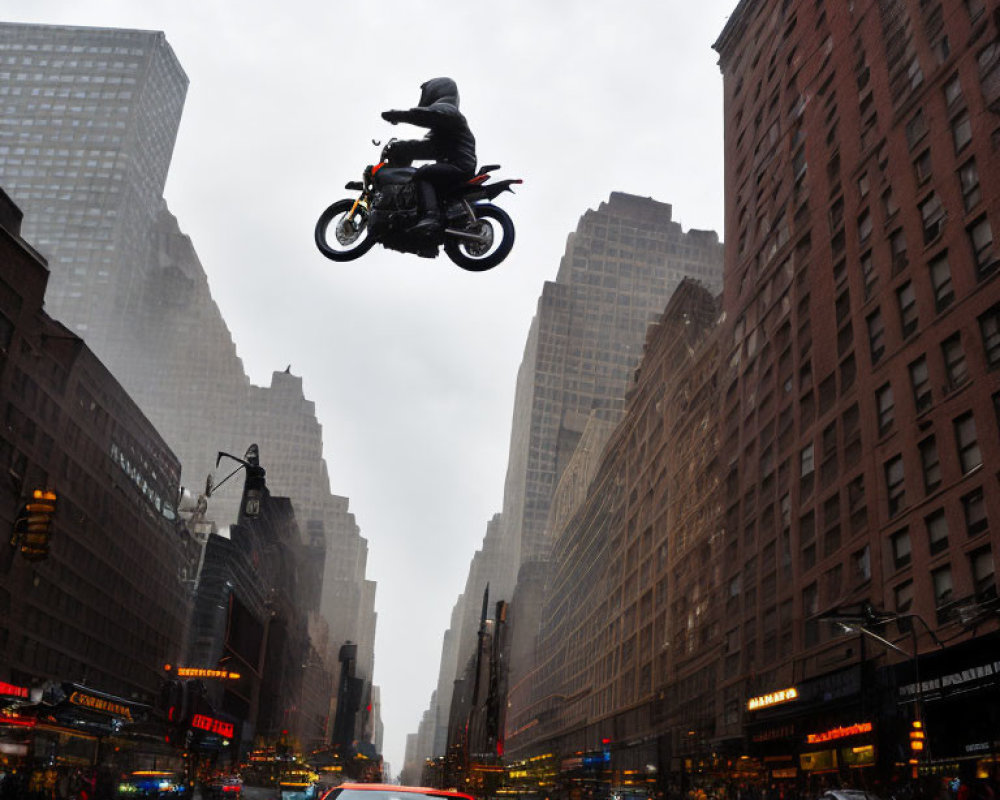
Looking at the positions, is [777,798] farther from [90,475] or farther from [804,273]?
[90,475]

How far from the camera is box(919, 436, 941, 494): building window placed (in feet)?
133

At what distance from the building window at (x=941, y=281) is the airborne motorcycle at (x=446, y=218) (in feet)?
110

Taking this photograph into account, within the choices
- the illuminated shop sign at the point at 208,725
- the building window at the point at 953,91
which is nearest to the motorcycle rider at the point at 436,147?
the building window at the point at 953,91

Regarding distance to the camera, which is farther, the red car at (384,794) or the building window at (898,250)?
the building window at (898,250)

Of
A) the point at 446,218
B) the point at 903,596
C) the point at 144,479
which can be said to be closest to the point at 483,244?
the point at 446,218

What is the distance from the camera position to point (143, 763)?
8212 cm

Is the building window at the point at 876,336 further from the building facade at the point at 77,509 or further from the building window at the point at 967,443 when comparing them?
the building facade at the point at 77,509

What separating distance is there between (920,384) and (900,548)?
24.1 ft

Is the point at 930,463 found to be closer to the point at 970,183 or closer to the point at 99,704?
the point at 970,183

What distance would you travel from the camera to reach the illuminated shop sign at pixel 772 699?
4906 centimetres

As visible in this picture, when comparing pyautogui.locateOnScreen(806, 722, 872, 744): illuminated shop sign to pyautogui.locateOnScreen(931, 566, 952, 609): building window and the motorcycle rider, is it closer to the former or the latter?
pyautogui.locateOnScreen(931, 566, 952, 609): building window

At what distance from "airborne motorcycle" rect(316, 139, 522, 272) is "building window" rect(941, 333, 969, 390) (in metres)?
31.5

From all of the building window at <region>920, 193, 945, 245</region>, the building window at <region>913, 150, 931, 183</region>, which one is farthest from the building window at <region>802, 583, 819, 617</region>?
the building window at <region>913, 150, 931, 183</region>

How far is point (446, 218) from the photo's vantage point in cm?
1413
